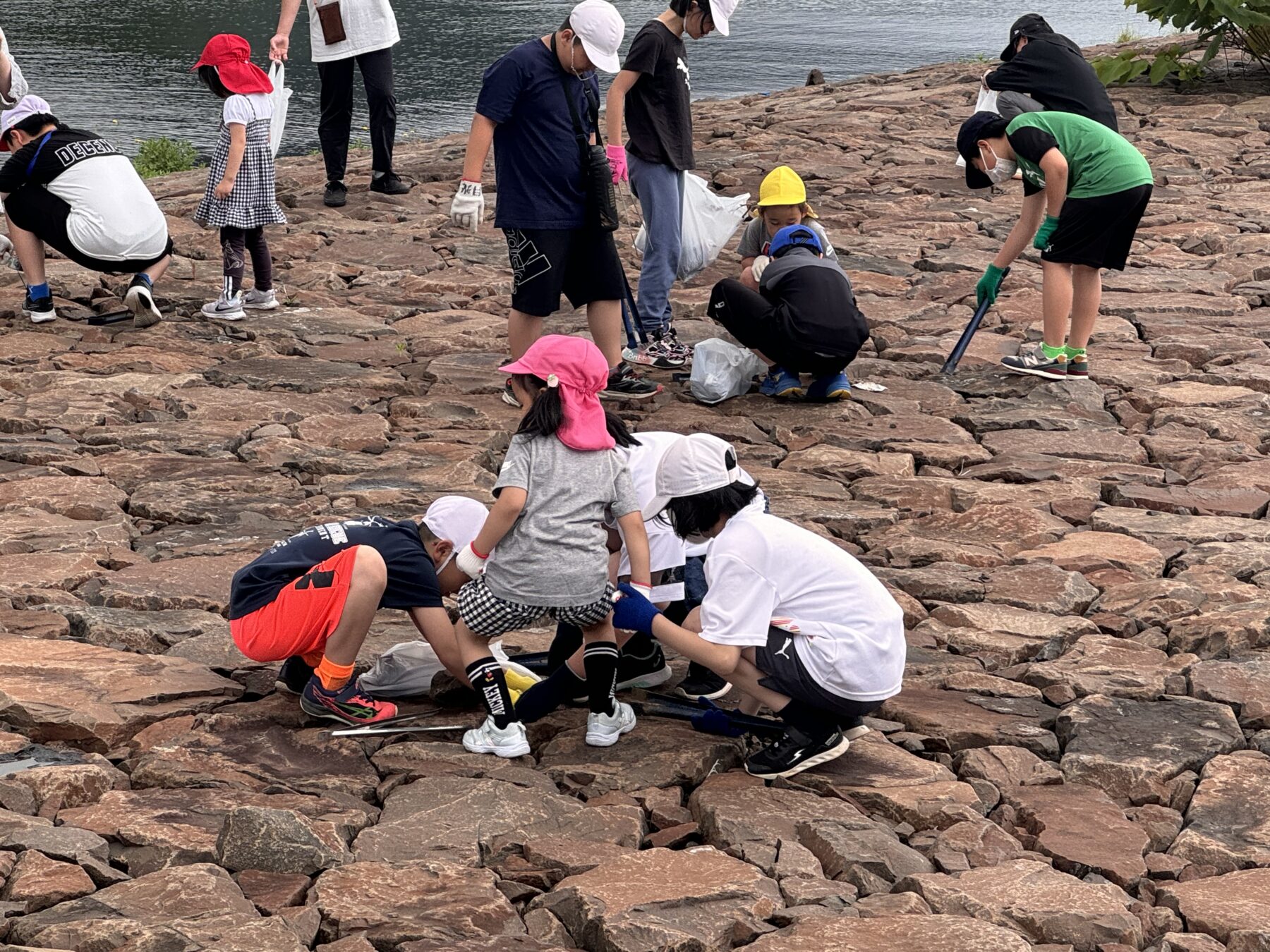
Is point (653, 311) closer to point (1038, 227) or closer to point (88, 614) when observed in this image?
point (1038, 227)

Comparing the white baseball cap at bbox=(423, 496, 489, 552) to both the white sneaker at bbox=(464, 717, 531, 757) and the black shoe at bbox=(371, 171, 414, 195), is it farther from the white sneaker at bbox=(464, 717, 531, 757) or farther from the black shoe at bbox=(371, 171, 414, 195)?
the black shoe at bbox=(371, 171, 414, 195)

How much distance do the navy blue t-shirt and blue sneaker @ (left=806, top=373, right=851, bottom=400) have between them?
1.31 m

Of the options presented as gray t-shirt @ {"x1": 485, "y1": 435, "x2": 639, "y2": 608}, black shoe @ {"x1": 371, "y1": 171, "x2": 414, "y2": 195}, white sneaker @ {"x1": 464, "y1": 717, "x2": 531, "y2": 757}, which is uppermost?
gray t-shirt @ {"x1": 485, "y1": 435, "x2": 639, "y2": 608}

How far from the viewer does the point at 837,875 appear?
133 inches

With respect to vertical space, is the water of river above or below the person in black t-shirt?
below

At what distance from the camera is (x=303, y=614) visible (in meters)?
3.97

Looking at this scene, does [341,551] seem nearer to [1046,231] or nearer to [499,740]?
[499,740]

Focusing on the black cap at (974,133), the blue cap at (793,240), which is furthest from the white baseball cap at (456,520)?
the black cap at (974,133)

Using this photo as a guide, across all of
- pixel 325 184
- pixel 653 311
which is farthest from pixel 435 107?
pixel 653 311

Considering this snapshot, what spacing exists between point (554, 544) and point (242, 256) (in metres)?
4.65

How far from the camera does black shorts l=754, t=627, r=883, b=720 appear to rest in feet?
12.4

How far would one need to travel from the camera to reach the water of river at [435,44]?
55.2 feet

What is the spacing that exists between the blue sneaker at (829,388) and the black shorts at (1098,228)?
1032mm

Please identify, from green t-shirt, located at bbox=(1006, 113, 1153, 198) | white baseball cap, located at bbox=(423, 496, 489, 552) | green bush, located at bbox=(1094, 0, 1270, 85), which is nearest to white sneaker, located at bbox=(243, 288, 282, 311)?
green t-shirt, located at bbox=(1006, 113, 1153, 198)
